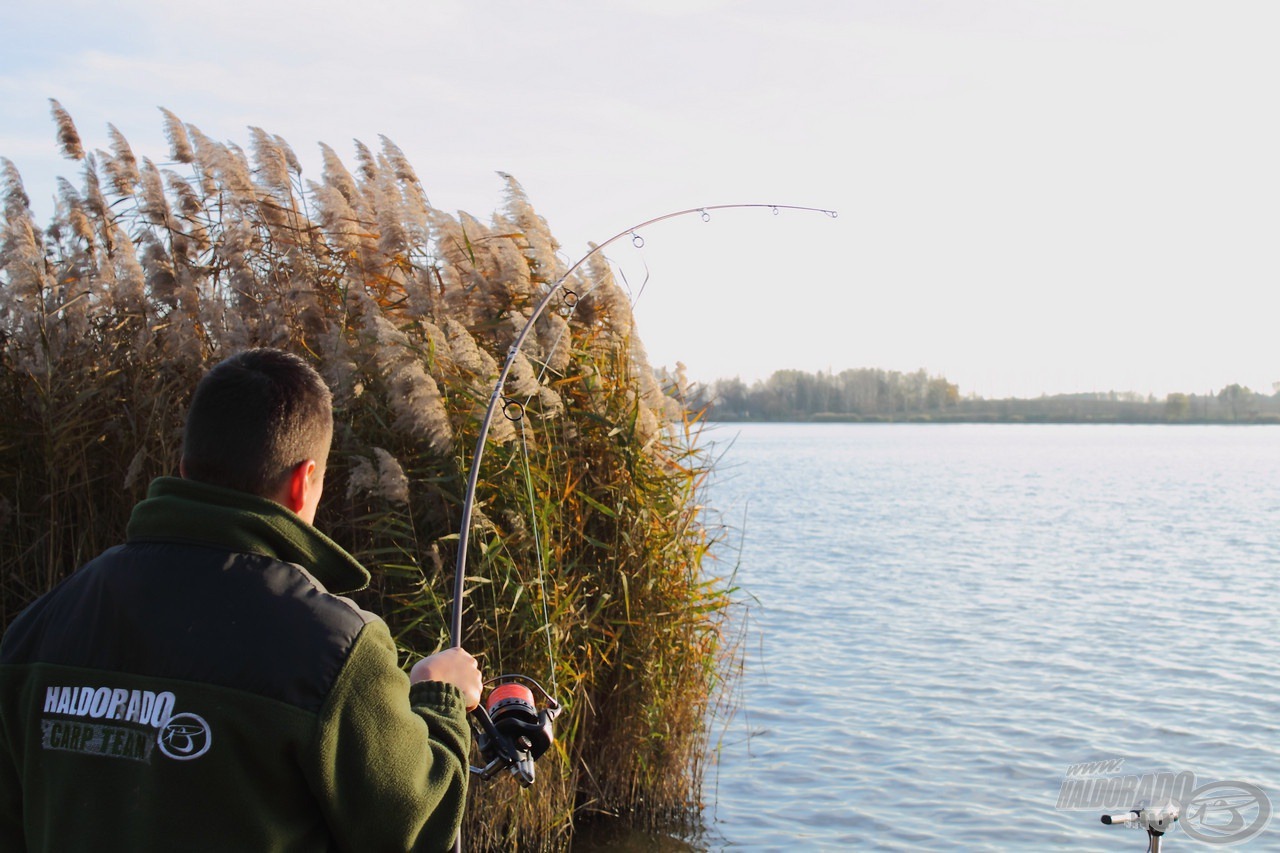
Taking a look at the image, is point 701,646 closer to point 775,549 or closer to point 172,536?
point 172,536

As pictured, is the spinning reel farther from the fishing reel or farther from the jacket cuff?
the jacket cuff

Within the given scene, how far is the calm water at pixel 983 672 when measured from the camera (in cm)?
719

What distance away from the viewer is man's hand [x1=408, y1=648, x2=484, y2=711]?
2.03 meters

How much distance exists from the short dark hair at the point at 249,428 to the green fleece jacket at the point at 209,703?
0.05 metres

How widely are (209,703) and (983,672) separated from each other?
389 inches

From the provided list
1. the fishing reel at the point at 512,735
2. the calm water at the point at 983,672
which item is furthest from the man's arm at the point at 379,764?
the calm water at the point at 983,672

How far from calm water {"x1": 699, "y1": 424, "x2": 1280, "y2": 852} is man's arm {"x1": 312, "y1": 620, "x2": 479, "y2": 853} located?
3.58m

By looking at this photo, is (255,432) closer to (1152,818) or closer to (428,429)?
(1152,818)

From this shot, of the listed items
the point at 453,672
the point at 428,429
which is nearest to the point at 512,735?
the point at 453,672

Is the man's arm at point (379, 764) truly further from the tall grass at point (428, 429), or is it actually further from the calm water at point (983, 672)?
the calm water at point (983, 672)

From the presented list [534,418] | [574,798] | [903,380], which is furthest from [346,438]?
[903,380]

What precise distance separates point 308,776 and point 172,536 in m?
0.41

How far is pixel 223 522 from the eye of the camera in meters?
1.74

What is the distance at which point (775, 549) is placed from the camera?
1855 centimetres
